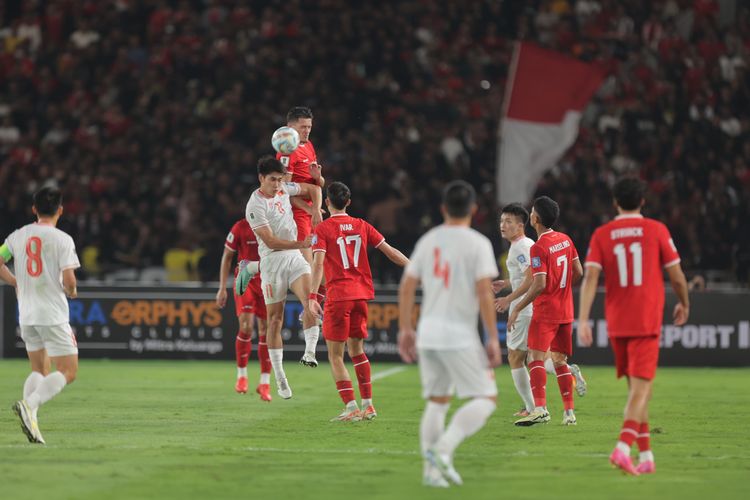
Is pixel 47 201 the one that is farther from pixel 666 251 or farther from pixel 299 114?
pixel 666 251

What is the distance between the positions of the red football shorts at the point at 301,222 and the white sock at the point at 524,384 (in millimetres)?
3454

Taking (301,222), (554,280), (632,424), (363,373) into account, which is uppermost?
(301,222)

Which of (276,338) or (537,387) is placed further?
(276,338)

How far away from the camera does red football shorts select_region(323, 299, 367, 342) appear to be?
12867 mm

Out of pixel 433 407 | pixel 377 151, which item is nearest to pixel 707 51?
pixel 377 151

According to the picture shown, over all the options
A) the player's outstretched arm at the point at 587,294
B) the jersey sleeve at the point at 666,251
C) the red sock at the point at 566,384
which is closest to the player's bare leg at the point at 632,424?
the player's outstretched arm at the point at 587,294

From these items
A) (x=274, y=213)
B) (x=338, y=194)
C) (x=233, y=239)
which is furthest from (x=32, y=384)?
(x=233, y=239)

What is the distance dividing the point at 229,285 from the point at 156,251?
8.39ft

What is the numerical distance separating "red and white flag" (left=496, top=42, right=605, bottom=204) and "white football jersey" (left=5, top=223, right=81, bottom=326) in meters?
13.6

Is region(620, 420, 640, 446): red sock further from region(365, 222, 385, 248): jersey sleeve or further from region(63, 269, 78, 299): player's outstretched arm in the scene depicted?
region(63, 269, 78, 299): player's outstretched arm

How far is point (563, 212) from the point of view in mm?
23641

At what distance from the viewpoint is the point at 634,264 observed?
929 centimetres

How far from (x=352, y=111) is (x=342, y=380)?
14724 mm

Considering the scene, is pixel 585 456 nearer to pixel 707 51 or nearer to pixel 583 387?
pixel 583 387
